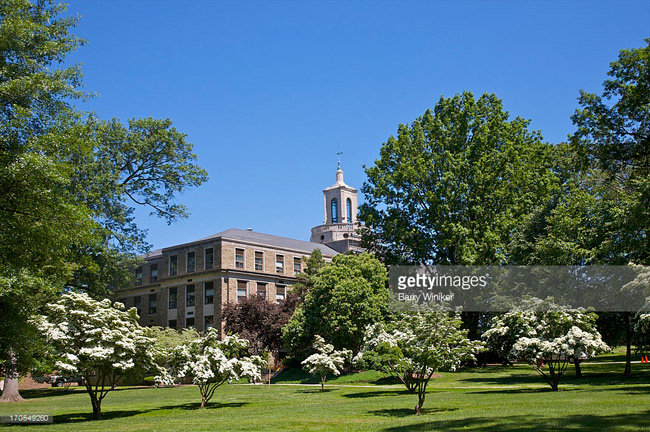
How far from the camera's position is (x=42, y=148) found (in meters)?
15.5

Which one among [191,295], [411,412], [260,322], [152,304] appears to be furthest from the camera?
[152,304]

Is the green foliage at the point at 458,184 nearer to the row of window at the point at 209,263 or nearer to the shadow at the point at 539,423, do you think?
the row of window at the point at 209,263

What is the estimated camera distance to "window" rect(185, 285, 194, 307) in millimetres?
61156

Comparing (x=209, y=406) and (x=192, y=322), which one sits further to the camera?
(x=192, y=322)

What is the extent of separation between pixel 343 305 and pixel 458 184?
11.2 m

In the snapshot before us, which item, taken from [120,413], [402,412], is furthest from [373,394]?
[120,413]

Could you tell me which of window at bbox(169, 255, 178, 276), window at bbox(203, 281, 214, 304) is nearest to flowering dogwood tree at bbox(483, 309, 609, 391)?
window at bbox(203, 281, 214, 304)

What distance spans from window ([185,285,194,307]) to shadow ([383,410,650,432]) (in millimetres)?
49303

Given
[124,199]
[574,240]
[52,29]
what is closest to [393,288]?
[574,240]

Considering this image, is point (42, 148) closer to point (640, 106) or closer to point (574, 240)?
point (640, 106)

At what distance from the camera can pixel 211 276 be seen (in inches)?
2350

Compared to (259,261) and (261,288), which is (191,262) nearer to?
(259,261)

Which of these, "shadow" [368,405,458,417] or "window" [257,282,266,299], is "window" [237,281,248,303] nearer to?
"window" [257,282,266,299]

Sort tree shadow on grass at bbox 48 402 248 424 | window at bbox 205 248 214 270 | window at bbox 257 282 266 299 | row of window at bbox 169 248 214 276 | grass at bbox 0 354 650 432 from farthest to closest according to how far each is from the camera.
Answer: window at bbox 257 282 266 299 → row of window at bbox 169 248 214 276 → window at bbox 205 248 214 270 → tree shadow on grass at bbox 48 402 248 424 → grass at bbox 0 354 650 432
